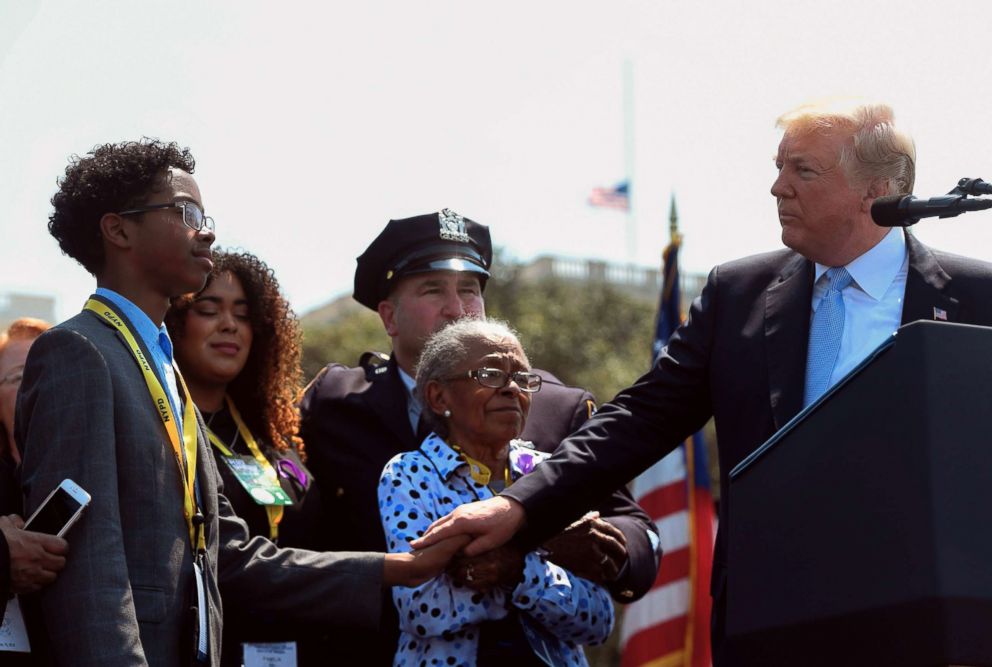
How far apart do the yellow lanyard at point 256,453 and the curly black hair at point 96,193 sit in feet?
3.20

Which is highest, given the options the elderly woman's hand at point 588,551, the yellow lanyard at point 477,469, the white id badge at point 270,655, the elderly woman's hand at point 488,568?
the yellow lanyard at point 477,469

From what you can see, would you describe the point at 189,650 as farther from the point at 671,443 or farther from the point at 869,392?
the point at 869,392

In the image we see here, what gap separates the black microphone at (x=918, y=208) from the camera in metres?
3.27

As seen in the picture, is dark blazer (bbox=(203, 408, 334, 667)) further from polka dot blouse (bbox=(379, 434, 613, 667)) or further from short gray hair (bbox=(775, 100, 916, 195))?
short gray hair (bbox=(775, 100, 916, 195))

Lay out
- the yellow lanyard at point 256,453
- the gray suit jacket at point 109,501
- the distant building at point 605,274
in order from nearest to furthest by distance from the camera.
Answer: the gray suit jacket at point 109,501 < the yellow lanyard at point 256,453 < the distant building at point 605,274

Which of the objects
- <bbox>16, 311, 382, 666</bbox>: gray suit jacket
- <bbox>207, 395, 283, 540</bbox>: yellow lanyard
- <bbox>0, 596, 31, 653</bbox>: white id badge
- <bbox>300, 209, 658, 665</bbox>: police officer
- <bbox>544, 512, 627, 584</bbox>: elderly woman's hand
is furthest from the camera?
<bbox>207, 395, 283, 540</bbox>: yellow lanyard

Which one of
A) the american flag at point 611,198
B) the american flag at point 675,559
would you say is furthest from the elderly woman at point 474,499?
the american flag at point 611,198

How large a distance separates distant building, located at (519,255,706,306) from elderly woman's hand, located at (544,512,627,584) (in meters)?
29.7

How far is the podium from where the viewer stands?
8.65 ft

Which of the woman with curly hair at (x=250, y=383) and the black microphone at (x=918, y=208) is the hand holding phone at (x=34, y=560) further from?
the black microphone at (x=918, y=208)

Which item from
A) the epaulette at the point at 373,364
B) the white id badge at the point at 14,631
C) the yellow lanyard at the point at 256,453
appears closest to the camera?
the white id badge at the point at 14,631

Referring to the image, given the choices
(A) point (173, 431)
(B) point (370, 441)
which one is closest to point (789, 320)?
(B) point (370, 441)

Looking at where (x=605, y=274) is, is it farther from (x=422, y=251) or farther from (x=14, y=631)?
(x=14, y=631)

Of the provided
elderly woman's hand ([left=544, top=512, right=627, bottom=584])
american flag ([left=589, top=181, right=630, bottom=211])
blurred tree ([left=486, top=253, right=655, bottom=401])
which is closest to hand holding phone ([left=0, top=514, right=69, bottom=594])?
elderly woman's hand ([left=544, top=512, right=627, bottom=584])
